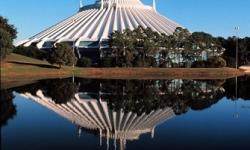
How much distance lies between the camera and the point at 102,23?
99.8m

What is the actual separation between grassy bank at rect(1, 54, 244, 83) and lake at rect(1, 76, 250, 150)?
79.7 ft

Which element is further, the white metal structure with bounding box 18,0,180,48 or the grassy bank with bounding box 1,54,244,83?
the white metal structure with bounding box 18,0,180,48

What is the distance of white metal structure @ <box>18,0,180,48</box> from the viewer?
92.6m

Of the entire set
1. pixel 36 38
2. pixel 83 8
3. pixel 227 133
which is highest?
pixel 83 8

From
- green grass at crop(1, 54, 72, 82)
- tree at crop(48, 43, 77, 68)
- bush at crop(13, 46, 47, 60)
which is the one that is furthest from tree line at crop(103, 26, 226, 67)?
green grass at crop(1, 54, 72, 82)

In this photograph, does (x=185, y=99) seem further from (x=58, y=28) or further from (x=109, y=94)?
(x=58, y=28)

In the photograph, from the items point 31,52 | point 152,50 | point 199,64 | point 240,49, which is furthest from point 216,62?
point 31,52

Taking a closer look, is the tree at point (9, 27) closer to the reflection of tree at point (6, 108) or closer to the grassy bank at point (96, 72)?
the grassy bank at point (96, 72)

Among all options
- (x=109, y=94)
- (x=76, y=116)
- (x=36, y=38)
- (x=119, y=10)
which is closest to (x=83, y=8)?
(x=119, y=10)

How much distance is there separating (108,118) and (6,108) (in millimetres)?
6093

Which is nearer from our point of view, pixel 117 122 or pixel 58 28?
pixel 117 122

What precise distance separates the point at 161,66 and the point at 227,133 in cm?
6210

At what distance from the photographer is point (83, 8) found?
120 meters

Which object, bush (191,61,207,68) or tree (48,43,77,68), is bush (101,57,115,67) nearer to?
tree (48,43,77,68)
